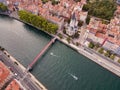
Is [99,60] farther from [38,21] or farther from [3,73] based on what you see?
[3,73]

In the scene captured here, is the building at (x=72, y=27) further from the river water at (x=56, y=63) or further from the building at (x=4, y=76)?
the building at (x=4, y=76)

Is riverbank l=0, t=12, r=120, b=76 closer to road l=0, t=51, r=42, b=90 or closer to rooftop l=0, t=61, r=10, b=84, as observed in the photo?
road l=0, t=51, r=42, b=90

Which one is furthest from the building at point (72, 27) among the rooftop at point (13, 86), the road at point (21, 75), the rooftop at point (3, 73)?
the rooftop at point (13, 86)

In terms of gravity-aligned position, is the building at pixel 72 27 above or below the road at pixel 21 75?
above

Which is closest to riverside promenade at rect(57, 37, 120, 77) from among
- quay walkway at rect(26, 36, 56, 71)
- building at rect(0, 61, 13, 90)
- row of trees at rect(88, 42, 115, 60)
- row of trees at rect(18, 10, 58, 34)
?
row of trees at rect(88, 42, 115, 60)

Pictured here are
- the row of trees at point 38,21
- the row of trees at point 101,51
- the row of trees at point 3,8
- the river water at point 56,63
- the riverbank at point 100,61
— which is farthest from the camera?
the row of trees at point 3,8

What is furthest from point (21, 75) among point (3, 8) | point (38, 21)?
point (3, 8)

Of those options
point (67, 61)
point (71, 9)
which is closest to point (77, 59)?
point (67, 61)
